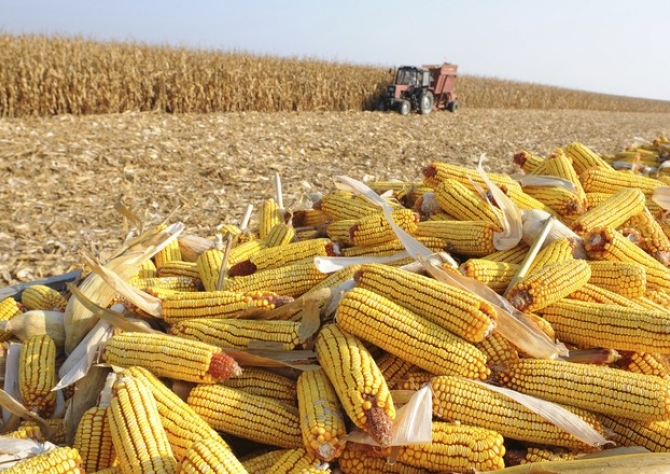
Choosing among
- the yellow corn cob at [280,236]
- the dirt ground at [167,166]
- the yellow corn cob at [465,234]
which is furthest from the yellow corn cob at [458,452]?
the dirt ground at [167,166]

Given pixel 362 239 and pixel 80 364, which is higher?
pixel 362 239

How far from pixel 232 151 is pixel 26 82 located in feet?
30.4

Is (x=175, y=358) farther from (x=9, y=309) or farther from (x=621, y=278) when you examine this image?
(x=621, y=278)

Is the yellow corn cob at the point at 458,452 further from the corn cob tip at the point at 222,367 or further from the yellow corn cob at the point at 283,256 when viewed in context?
the yellow corn cob at the point at 283,256

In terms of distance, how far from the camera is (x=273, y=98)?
24.5m

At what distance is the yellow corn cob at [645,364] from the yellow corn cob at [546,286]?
1.24 ft

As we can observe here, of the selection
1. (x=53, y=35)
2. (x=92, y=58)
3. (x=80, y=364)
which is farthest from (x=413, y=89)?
(x=80, y=364)

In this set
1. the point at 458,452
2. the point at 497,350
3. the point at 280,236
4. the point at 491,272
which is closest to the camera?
the point at 458,452

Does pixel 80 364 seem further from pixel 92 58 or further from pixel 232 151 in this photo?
pixel 92 58

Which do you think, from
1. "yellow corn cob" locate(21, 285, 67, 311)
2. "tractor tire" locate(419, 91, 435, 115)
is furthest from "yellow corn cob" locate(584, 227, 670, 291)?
"tractor tire" locate(419, 91, 435, 115)

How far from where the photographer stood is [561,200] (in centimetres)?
366

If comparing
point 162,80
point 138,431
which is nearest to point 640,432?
point 138,431

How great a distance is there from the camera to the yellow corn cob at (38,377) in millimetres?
2539

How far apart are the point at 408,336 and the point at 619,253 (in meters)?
1.54
